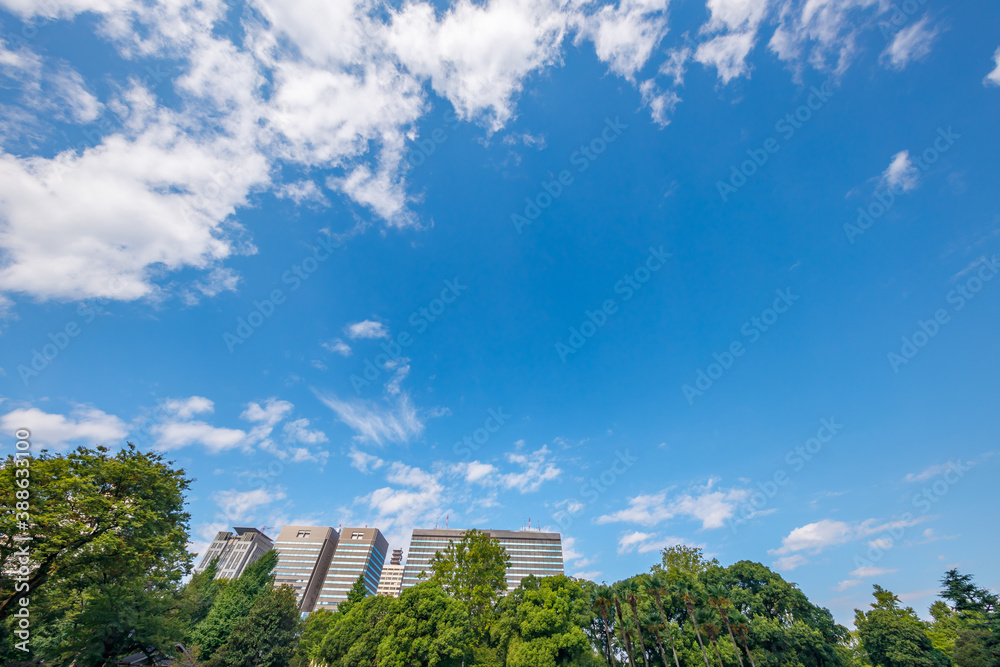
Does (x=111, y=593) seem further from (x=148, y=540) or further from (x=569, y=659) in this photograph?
(x=569, y=659)

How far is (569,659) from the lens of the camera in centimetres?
2756

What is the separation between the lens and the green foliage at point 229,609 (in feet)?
108

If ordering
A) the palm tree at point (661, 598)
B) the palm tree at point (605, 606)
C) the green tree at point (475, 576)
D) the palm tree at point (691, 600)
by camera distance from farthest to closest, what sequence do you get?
the palm tree at point (605, 606), the palm tree at point (661, 598), the green tree at point (475, 576), the palm tree at point (691, 600)

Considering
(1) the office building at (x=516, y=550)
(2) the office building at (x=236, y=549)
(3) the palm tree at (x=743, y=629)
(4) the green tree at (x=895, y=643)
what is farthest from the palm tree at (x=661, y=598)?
(2) the office building at (x=236, y=549)

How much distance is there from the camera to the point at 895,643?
34.8m

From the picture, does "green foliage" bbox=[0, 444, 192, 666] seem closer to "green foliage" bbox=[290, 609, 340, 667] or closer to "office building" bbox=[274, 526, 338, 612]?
"green foliage" bbox=[290, 609, 340, 667]

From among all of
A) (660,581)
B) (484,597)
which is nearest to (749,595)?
(660,581)

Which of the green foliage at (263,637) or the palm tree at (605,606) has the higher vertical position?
the palm tree at (605,606)

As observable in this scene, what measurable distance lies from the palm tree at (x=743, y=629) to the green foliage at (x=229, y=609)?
43060 millimetres

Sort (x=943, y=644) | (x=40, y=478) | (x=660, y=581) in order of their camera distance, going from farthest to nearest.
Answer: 1. (x=943, y=644)
2. (x=660, y=581)
3. (x=40, y=478)

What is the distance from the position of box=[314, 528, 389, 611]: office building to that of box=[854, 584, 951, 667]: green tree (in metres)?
116

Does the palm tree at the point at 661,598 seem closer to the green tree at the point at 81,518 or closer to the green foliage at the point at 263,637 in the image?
the green foliage at the point at 263,637

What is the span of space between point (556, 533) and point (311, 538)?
7816cm

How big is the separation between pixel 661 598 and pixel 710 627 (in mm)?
4138
